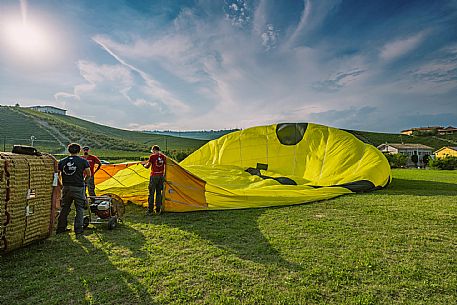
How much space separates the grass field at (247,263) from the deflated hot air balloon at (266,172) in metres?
1.03

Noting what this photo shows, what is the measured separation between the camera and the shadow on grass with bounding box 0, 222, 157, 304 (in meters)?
2.64

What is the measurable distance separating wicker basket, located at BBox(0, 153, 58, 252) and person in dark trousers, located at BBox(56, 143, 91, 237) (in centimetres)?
31

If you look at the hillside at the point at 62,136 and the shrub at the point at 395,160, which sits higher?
the hillside at the point at 62,136

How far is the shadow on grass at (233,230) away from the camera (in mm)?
3592

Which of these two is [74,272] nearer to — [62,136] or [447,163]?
[447,163]

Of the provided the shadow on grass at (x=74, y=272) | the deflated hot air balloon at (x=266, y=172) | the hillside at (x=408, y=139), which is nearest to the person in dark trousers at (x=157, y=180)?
the deflated hot air balloon at (x=266, y=172)

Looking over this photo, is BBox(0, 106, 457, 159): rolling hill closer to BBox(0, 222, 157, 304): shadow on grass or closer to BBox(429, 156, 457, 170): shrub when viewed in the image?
BBox(429, 156, 457, 170): shrub

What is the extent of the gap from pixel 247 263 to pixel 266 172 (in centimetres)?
696

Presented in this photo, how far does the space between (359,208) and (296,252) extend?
3208 millimetres

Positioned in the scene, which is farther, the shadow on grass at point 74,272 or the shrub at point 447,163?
the shrub at point 447,163

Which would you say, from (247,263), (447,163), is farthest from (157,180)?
(447,163)

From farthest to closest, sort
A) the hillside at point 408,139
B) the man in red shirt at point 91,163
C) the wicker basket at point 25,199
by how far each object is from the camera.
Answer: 1. the hillside at point 408,139
2. the man in red shirt at point 91,163
3. the wicker basket at point 25,199

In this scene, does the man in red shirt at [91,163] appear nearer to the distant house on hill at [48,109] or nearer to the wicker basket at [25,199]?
the wicker basket at [25,199]

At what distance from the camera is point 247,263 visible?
→ 336 centimetres
